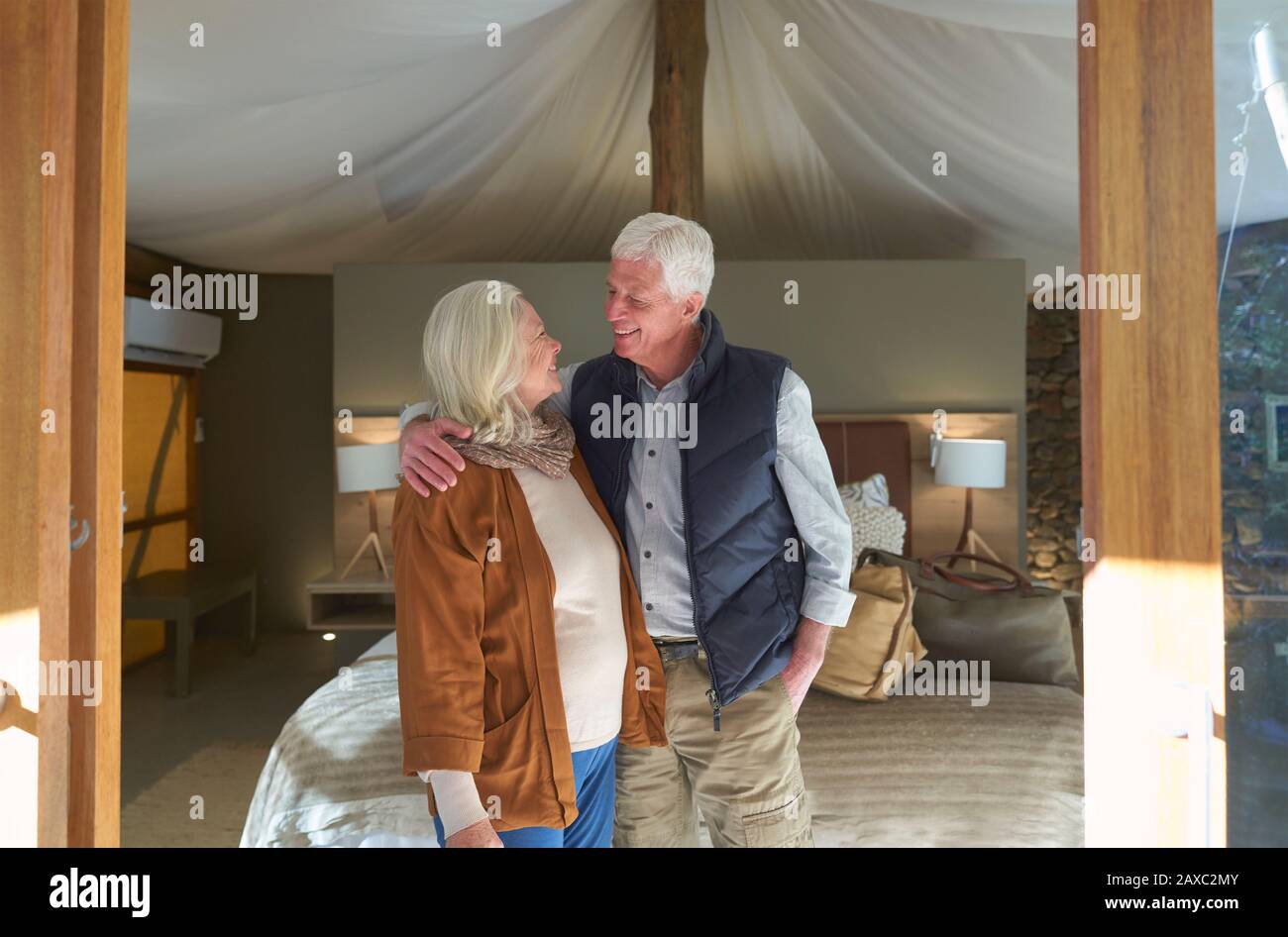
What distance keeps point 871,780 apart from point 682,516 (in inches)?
45.4

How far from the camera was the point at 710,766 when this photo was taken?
5.54ft

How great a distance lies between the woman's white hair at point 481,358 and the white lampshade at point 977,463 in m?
3.44

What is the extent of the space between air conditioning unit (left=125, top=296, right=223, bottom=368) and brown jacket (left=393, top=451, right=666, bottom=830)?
4.79 metres

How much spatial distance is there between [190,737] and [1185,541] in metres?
4.44

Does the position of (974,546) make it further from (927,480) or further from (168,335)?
(168,335)

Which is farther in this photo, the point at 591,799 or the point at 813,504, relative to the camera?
the point at 813,504

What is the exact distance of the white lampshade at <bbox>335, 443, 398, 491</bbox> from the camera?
4.65 meters

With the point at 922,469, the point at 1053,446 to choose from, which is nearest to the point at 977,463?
the point at 922,469

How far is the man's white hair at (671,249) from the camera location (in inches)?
64.1

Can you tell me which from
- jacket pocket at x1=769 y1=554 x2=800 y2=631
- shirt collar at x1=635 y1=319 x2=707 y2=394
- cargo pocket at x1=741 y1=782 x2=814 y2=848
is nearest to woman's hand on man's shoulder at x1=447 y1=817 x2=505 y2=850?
cargo pocket at x1=741 y1=782 x2=814 y2=848

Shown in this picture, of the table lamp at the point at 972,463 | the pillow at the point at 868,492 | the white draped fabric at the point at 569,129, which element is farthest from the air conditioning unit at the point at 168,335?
the table lamp at the point at 972,463

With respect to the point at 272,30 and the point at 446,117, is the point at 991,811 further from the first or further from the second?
the point at 446,117

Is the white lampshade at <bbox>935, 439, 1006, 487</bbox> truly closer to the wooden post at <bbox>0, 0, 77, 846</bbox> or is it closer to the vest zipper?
the vest zipper
